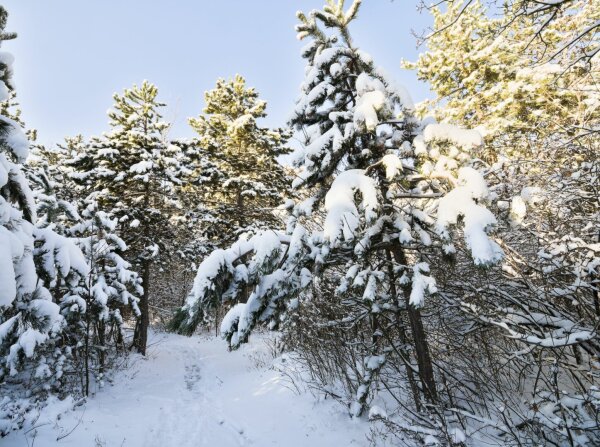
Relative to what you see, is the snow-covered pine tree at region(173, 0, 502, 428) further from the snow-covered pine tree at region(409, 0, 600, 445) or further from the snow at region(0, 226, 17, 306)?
the snow at region(0, 226, 17, 306)

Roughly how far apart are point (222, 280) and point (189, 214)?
1253 cm

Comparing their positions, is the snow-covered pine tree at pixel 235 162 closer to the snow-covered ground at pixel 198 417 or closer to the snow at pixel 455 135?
the snow-covered ground at pixel 198 417

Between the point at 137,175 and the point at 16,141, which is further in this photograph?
the point at 137,175

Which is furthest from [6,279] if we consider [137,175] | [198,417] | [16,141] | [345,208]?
[137,175]

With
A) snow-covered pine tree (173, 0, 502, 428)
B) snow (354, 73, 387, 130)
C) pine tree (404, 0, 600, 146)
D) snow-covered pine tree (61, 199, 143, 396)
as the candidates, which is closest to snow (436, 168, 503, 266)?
snow-covered pine tree (173, 0, 502, 428)

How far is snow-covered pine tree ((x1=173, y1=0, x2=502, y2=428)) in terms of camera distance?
3.40 meters

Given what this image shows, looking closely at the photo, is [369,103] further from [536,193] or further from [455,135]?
[536,193]

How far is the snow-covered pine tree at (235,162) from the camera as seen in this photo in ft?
53.7

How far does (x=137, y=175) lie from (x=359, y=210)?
11704 millimetres

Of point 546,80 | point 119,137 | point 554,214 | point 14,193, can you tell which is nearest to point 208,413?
point 14,193

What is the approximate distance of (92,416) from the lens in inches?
290

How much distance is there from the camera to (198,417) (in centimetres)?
784

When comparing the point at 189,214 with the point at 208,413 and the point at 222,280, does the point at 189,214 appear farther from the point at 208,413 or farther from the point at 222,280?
the point at 222,280

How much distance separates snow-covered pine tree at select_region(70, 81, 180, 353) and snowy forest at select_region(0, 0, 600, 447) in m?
0.11
